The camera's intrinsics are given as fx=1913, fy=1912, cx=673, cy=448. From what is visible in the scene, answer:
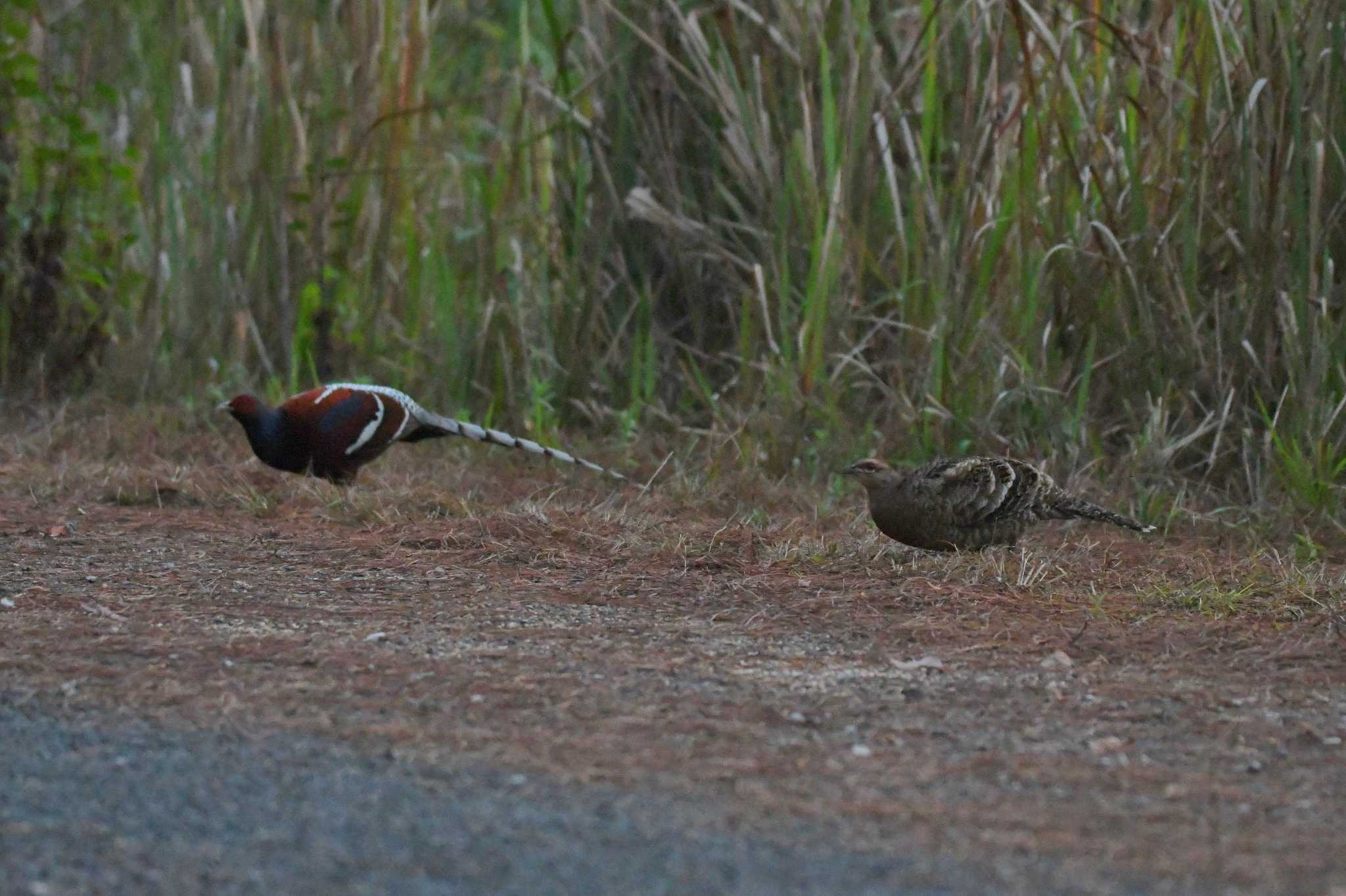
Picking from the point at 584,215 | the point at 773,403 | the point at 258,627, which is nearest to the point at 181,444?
the point at 584,215

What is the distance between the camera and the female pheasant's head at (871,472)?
5.16m

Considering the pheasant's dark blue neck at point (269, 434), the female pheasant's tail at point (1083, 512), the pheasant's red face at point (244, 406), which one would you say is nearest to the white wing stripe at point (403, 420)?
the pheasant's dark blue neck at point (269, 434)

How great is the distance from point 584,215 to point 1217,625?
3.63 meters

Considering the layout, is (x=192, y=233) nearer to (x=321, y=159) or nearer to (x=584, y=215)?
(x=321, y=159)

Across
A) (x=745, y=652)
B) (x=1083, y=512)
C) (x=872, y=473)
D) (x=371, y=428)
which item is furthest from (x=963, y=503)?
(x=371, y=428)

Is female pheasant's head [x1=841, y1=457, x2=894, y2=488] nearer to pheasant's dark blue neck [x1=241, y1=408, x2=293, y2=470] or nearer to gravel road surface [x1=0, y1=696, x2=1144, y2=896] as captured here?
pheasant's dark blue neck [x1=241, y1=408, x2=293, y2=470]

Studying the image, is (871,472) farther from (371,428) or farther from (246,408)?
(246,408)

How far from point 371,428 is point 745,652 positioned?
2.56m

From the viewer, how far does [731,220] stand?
7.21 m

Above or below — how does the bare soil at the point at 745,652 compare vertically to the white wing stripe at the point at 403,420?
above

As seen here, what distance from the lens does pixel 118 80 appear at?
27.8 feet

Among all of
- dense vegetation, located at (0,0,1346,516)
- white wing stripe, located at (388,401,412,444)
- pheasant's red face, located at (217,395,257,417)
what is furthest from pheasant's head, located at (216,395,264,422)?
dense vegetation, located at (0,0,1346,516)

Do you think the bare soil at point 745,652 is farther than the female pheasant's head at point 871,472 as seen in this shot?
No

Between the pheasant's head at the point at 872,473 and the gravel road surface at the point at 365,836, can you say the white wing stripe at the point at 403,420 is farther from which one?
the gravel road surface at the point at 365,836
